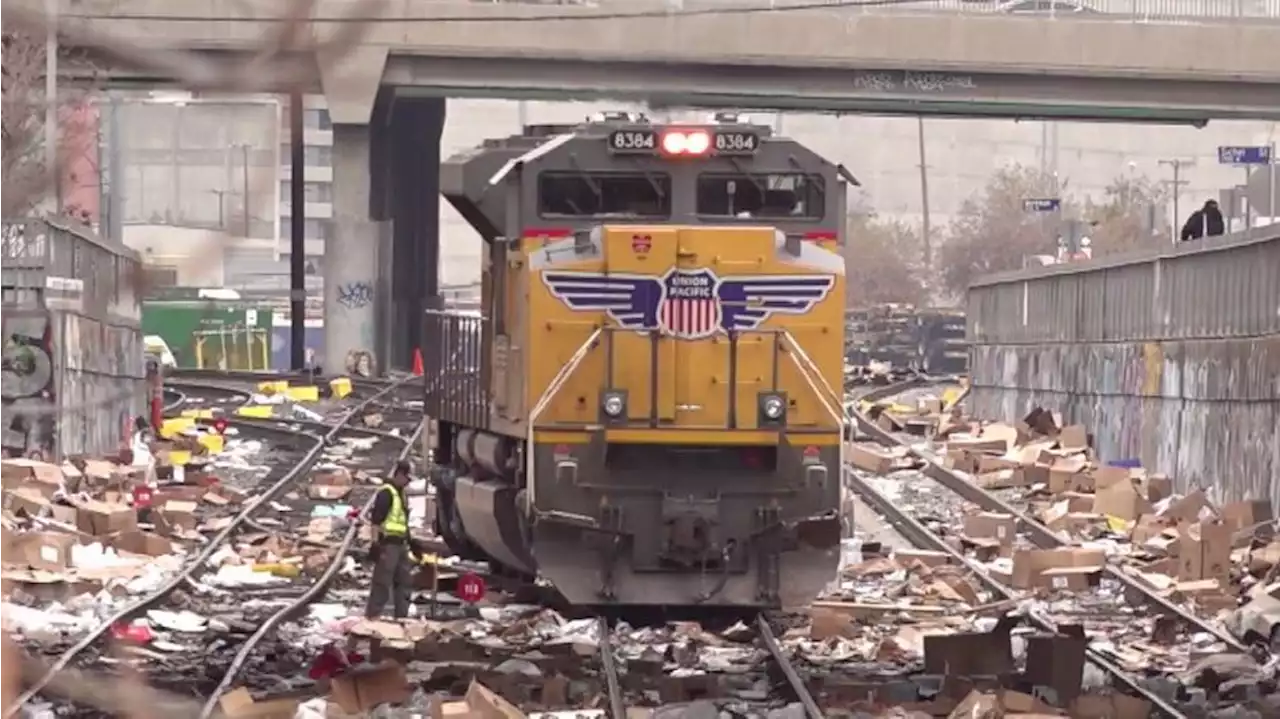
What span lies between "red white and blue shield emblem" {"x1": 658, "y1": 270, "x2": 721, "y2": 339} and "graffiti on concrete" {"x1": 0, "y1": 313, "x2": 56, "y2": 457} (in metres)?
12.6

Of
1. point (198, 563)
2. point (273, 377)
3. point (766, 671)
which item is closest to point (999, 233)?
point (273, 377)

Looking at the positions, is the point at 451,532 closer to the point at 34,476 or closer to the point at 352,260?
the point at 34,476

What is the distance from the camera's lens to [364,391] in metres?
45.5

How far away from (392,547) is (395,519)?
8.8 inches

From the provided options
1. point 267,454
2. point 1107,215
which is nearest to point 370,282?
point 267,454

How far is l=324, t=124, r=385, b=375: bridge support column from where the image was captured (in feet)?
162

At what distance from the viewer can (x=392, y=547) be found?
15461mm

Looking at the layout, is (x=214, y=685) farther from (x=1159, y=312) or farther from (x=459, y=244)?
(x=459, y=244)

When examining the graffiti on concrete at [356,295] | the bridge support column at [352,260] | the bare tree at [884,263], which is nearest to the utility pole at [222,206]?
the bridge support column at [352,260]

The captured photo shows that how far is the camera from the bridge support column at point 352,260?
49.3 metres

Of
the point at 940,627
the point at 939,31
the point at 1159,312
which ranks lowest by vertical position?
the point at 940,627

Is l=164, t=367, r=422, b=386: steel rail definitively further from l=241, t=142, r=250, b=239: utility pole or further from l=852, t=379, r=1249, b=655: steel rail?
l=241, t=142, r=250, b=239: utility pole

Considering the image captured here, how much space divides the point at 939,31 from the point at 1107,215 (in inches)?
1989

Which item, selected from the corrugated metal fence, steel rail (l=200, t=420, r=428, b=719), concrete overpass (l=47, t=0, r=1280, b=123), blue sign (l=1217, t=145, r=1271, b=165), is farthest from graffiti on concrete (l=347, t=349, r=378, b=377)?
steel rail (l=200, t=420, r=428, b=719)
